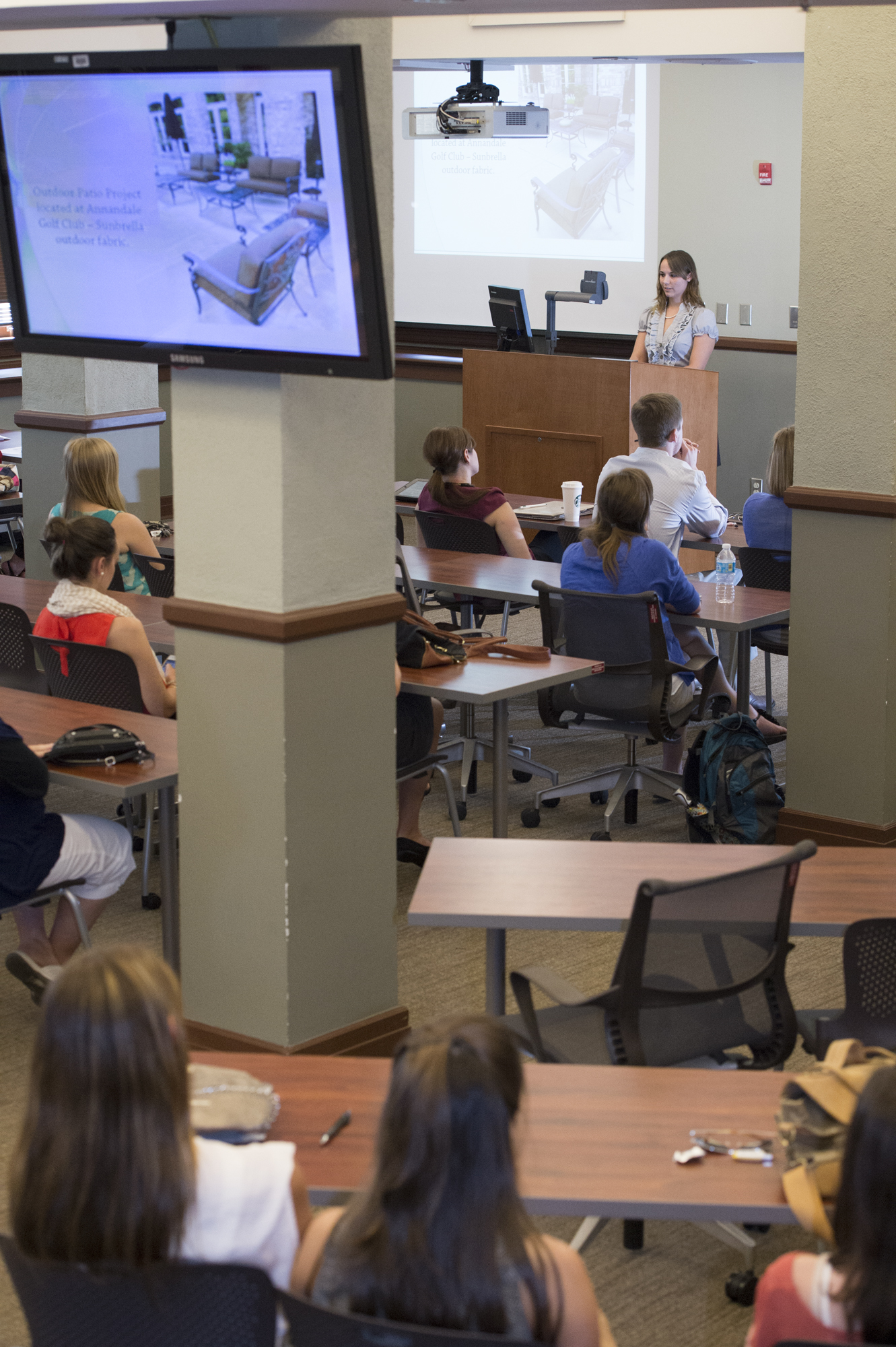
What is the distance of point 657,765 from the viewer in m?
5.96

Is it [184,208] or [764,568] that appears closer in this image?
[184,208]

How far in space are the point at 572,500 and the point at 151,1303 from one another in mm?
5184

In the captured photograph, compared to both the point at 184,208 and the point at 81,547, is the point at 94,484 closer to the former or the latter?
the point at 81,547

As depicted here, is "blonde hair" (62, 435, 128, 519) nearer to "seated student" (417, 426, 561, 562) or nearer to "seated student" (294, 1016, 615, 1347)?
"seated student" (417, 426, 561, 562)

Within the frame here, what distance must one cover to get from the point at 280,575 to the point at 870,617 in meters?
2.16

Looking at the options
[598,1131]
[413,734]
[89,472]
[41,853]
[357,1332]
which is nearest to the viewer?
[357,1332]

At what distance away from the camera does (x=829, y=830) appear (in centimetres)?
483

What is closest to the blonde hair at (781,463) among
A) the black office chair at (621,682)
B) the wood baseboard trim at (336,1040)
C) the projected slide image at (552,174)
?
the black office chair at (621,682)

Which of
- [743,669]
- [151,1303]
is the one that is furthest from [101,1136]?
[743,669]

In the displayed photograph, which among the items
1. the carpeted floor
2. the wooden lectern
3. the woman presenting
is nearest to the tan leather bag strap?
the carpeted floor

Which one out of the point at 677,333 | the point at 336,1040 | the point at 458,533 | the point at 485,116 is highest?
the point at 485,116

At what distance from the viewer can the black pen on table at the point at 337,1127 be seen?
7.00ft

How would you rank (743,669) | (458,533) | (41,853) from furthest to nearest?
(458,533) < (743,669) < (41,853)

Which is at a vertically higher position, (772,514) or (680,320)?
(680,320)
